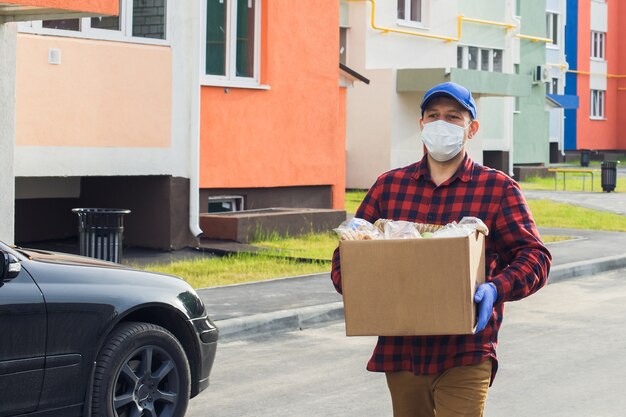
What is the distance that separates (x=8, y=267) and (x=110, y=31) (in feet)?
36.6

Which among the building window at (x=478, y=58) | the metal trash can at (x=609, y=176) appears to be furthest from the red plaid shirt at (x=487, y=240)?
the building window at (x=478, y=58)

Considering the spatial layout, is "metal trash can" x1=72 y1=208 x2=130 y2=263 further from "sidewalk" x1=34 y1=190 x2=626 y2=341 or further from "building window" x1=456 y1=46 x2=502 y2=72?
"building window" x1=456 y1=46 x2=502 y2=72

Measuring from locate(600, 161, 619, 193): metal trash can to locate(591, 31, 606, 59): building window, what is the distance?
96.3ft

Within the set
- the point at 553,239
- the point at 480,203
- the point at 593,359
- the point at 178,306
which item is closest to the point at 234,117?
the point at 553,239

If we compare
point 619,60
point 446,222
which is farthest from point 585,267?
point 619,60

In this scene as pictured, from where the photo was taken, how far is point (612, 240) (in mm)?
20500

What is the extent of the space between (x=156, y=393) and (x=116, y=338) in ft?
1.59

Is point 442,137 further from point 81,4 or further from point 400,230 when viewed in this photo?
point 81,4

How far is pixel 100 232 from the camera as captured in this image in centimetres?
1333

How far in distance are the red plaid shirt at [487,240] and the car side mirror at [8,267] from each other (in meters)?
2.08

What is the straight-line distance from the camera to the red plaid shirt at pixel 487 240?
438cm

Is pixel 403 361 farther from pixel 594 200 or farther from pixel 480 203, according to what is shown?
pixel 594 200

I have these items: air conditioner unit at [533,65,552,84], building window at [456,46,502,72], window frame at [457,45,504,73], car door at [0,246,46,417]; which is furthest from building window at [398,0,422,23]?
car door at [0,246,46,417]

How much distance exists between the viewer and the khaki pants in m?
4.37
